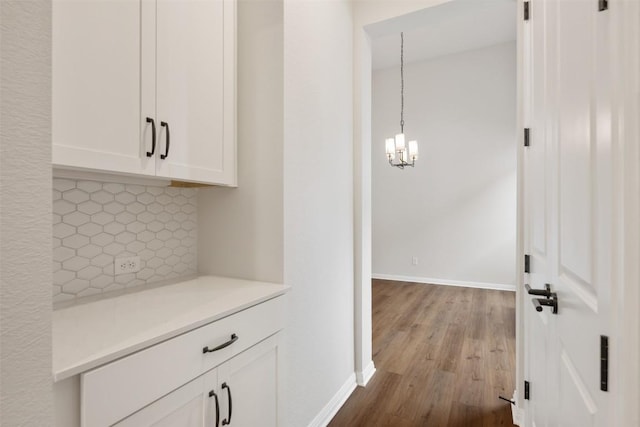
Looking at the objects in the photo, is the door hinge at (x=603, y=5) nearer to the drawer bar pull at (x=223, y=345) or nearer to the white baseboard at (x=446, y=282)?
the drawer bar pull at (x=223, y=345)

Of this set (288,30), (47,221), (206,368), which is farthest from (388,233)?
(47,221)

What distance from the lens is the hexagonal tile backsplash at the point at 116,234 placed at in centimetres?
127

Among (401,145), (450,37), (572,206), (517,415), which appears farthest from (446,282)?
(572,206)

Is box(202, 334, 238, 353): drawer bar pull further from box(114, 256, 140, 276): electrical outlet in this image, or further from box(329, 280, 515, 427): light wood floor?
box(329, 280, 515, 427): light wood floor

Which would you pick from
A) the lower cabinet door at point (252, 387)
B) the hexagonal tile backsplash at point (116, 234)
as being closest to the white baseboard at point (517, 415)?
the lower cabinet door at point (252, 387)

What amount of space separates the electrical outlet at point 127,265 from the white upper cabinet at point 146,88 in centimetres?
48

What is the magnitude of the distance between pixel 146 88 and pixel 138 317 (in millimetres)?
835

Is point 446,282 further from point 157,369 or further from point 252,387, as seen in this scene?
point 157,369

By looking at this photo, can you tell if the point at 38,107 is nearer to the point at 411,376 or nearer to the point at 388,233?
the point at 411,376

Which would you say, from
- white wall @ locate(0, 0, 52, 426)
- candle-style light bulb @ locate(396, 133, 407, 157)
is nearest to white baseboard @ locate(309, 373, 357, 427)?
white wall @ locate(0, 0, 52, 426)

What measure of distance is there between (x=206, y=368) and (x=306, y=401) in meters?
0.86

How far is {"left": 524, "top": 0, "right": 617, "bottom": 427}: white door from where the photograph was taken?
0.71m

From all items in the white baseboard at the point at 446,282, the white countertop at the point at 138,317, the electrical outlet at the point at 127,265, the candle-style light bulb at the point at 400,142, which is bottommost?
the white baseboard at the point at 446,282

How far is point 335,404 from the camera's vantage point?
207 centimetres
